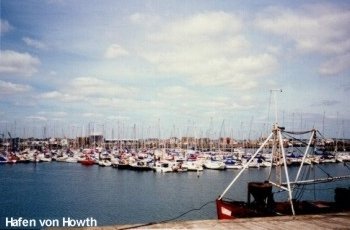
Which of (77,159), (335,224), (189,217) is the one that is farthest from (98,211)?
(77,159)

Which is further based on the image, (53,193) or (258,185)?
(53,193)

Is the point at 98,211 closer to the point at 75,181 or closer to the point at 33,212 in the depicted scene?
the point at 33,212

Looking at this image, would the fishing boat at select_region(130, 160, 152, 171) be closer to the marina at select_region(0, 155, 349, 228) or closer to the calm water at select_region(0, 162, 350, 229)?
the marina at select_region(0, 155, 349, 228)

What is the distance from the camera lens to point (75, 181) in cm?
6750

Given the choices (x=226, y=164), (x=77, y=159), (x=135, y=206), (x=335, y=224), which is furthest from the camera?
(x=77, y=159)

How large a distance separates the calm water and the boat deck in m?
26.2

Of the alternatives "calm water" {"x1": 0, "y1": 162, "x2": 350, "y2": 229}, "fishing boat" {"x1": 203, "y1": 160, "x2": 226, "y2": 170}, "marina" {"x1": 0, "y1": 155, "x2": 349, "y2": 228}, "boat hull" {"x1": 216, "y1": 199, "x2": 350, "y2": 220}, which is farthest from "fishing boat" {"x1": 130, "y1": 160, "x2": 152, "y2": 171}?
"boat hull" {"x1": 216, "y1": 199, "x2": 350, "y2": 220}

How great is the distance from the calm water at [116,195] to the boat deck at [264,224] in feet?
86.0

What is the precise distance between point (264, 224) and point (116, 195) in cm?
4392

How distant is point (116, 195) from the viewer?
52.3 metres

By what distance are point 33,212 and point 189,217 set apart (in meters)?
20.4

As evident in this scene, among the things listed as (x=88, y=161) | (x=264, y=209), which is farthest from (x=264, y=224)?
(x=88, y=161)

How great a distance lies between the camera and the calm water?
40.2 meters

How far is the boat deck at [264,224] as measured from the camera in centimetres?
1053
